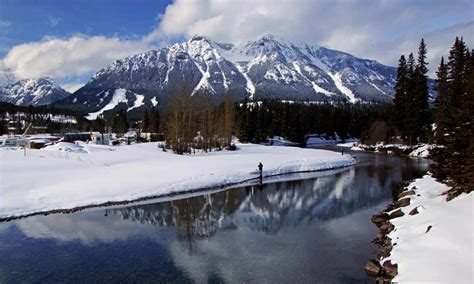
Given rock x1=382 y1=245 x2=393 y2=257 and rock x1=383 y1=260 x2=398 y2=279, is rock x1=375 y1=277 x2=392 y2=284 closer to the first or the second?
rock x1=383 y1=260 x2=398 y2=279

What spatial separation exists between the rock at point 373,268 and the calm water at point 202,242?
380mm

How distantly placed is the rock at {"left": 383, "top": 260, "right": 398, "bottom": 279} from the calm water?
94 cm

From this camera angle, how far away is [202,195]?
110ft

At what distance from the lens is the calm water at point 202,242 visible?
16.1 metres

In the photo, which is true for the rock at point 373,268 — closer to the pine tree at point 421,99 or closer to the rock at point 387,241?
the rock at point 387,241

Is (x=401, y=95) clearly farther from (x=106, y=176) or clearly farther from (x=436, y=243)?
(x=436, y=243)

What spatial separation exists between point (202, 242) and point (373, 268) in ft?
28.7

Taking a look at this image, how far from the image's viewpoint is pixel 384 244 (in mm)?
19188

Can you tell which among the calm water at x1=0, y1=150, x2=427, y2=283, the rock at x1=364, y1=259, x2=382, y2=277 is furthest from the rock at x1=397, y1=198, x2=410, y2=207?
the rock at x1=364, y1=259, x2=382, y2=277

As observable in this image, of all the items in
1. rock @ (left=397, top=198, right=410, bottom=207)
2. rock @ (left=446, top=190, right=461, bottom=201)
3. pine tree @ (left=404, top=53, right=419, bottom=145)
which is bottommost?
rock @ (left=397, top=198, right=410, bottom=207)

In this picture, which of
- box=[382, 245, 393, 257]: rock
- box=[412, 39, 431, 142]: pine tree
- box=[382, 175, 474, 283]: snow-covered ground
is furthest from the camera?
box=[412, 39, 431, 142]: pine tree

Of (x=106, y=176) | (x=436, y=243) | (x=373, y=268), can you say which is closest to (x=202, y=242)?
(x=373, y=268)

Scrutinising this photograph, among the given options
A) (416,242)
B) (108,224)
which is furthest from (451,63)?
(108,224)

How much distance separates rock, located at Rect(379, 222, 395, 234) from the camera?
21166mm
